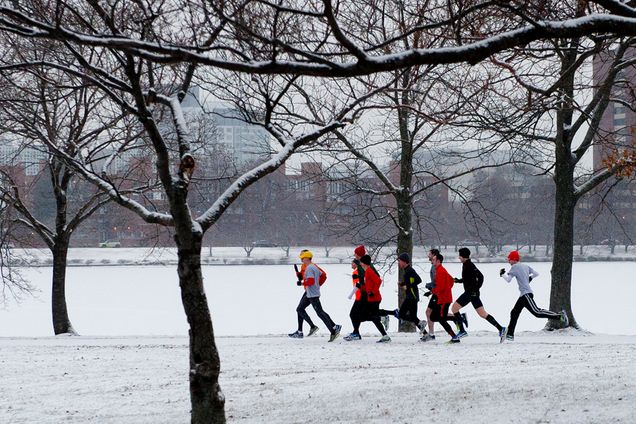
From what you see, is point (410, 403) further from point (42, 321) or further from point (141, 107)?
Answer: point (42, 321)

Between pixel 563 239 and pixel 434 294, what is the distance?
198 inches

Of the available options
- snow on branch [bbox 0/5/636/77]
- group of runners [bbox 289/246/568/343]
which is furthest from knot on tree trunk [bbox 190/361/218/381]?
group of runners [bbox 289/246/568/343]

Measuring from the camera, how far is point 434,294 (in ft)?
49.2

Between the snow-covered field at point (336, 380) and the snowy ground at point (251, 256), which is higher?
the snowy ground at point (251, 256)

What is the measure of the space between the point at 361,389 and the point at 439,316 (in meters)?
5.80

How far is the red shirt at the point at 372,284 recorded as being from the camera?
15531mm

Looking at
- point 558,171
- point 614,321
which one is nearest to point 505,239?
point 614,321

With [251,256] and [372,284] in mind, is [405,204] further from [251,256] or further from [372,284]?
[251,256]

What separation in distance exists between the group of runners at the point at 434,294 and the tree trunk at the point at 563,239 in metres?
3.00

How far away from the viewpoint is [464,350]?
13836mm

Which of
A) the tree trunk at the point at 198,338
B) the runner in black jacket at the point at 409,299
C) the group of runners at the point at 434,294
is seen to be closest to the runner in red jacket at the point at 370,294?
the group of runners at the point at 434,294

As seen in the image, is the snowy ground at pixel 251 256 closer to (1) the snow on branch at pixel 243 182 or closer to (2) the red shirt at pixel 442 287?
(2) the red shirt at pixel 442 287

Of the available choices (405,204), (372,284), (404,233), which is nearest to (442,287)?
(372,284)

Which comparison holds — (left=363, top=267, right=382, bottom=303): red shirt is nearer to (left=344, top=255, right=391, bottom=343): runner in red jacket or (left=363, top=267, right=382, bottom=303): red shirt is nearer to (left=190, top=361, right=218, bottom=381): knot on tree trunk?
(left=344, top=255, right=391, bottom=343): runner in red jacket
